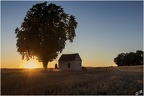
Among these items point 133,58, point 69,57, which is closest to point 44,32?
point 69,57

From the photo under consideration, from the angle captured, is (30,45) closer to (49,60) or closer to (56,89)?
(49,60)

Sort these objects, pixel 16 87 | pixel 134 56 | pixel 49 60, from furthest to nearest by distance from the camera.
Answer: pixel 134 56 → pixel 49 60 → pixel 16 87

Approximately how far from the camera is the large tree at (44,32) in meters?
45.1

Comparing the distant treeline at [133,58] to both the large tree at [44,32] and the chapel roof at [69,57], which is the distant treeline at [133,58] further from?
the large tree at [44,32]

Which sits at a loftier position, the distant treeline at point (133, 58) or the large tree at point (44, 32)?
the large tree at point (44, 32)

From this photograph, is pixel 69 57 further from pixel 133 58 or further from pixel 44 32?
pixel 133 58

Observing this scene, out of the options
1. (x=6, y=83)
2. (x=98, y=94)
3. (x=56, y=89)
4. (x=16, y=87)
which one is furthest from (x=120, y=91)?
(x=6, y=83)

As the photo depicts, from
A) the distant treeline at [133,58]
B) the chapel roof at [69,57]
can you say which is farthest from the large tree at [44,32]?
the distant treeline at [133,58]

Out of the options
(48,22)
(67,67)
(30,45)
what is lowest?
(67,67)

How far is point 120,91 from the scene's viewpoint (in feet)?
71.9

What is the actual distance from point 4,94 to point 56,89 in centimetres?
412

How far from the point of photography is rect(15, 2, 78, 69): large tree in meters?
45.1

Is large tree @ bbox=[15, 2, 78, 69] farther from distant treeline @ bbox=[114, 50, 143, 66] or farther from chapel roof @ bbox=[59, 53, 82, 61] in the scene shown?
distant treeline @ bbox=[114, 50, 143, 66]

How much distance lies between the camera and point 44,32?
46156mm
